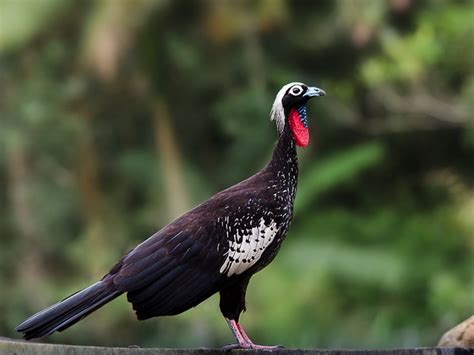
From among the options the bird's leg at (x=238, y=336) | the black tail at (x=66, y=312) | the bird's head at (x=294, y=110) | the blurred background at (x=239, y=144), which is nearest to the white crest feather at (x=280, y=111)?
the bird's head at (x=294, y=110)

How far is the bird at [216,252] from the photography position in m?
5.49

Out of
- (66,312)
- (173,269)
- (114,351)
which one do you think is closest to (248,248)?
(173,269)

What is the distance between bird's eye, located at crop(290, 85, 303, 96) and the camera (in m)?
6.22

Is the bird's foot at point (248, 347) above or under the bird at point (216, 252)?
under

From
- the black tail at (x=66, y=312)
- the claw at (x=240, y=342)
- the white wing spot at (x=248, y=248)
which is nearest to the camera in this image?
the black tail at (x=66, y=312)

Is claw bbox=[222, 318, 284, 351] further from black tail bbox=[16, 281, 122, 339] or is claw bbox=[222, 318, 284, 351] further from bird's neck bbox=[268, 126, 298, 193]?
bird's neck bbox=[268, 126, 298, 193]

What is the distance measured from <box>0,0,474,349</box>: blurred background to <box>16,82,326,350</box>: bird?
7826mm

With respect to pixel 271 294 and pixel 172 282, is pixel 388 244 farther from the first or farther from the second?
pixel 172 282

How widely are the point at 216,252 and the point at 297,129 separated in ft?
2.74

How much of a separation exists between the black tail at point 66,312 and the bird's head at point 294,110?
134cm

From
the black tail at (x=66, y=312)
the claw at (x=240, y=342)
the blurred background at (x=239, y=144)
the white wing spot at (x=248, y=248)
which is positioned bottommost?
the blurred background at (x=239, y=144)

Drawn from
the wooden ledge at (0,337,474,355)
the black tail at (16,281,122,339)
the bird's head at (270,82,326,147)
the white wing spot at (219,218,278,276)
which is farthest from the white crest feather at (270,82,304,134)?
the wooden ledge at (0,337,474,355)

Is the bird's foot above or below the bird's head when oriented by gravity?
below

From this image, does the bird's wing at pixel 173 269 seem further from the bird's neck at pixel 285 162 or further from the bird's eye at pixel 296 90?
the bird's eye at pixel 296 90
